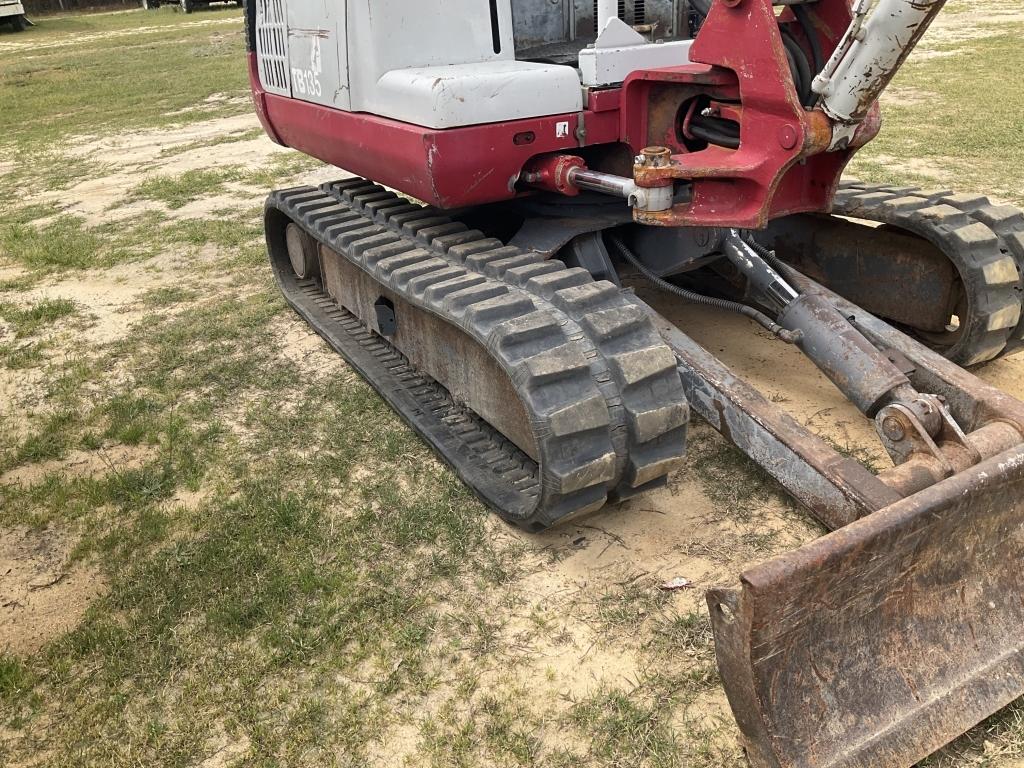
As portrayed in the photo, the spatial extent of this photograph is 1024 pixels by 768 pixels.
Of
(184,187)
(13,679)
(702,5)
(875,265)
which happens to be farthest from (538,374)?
(184,187)

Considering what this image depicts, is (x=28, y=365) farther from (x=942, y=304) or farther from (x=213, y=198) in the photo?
(x=942, y=304)

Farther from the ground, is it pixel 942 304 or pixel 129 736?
pixel 942 304

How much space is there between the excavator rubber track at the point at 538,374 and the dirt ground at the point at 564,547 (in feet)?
0.65

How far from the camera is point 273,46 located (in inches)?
174

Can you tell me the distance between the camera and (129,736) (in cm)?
247

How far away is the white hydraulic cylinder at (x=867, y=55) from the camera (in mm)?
2338

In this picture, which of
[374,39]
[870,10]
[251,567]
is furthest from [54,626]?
[870,10]

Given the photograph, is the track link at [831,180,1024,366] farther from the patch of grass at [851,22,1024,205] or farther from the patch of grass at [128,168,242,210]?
the patch of grass at [128,168,242,210]

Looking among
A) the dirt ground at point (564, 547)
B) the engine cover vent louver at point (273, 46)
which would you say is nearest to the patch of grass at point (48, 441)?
the dirt ground at point (564, 547)

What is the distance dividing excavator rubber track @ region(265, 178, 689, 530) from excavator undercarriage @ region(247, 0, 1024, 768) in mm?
11

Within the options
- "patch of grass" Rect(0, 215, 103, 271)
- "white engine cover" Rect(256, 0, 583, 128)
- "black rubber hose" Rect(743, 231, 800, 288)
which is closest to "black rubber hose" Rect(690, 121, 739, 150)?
"white engine cover" Rect(256, 0, 583, 128)

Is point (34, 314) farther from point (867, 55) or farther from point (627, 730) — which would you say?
point (867, 55)

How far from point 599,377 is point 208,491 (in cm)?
168

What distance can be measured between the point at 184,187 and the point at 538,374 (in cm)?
674
